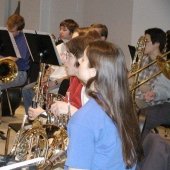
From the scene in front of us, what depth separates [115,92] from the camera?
5.34 feet

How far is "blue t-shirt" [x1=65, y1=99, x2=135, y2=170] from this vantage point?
1.54m

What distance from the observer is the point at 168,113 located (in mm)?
3617

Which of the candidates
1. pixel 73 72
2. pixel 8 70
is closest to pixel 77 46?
pixel 73 72

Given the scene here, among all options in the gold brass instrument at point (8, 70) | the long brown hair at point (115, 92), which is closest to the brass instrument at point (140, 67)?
the gold brass instrument at point (8, 70)

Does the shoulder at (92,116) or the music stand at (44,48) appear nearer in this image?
the shoulder at (92,116)

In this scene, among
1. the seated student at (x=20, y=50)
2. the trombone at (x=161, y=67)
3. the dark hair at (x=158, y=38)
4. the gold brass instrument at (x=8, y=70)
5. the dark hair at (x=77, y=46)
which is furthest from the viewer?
the seated student at (x=20, y=50)

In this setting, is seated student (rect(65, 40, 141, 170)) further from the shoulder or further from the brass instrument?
the brass instrument

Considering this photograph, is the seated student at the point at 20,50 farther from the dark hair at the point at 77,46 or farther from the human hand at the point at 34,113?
the dark hair at the point at 77,46

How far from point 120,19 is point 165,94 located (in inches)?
123

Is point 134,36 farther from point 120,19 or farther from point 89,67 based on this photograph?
point 89,67

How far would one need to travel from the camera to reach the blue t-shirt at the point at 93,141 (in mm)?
1540

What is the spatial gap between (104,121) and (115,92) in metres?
0.13

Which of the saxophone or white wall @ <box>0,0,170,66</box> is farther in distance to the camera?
white wall @ <box>0,0,170,66</box>

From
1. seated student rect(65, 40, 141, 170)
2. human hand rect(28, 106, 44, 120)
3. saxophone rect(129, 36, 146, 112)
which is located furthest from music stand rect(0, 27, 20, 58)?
seated student rect(65, 40, 141, 170)
